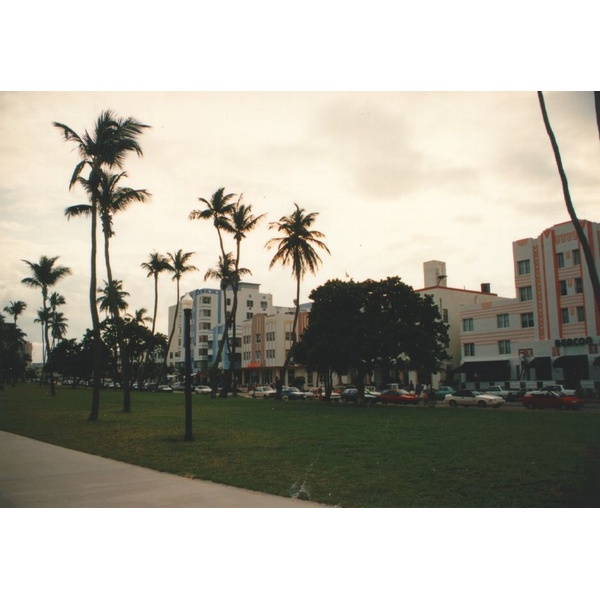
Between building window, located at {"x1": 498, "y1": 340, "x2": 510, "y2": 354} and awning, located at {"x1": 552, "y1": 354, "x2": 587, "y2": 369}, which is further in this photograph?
building window, located at {"x1": 498, "y1": 340, "x2": 510, "y2": 354}

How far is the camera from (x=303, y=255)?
39.6 metres

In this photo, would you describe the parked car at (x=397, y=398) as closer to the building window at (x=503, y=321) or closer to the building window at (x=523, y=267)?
the building window at (x=503, y=321)

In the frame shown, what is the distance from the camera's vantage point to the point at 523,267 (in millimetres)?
37125

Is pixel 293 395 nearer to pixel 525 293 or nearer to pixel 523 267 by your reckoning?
pixel 525 293

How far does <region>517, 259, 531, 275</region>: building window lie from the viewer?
120 feet

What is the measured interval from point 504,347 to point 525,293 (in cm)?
475

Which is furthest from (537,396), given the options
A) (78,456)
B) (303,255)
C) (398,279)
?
(78,456)

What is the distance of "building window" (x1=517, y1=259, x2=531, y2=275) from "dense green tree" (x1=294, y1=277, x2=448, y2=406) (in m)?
9.69

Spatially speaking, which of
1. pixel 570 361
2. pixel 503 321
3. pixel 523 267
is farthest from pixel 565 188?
pixel 503 321

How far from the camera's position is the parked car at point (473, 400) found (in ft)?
105

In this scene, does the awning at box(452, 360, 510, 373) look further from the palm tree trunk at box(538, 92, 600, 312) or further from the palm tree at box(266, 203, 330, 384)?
the palm tree trunk at box(538, 92, 600, 312)

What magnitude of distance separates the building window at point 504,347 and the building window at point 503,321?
1122 millimetres

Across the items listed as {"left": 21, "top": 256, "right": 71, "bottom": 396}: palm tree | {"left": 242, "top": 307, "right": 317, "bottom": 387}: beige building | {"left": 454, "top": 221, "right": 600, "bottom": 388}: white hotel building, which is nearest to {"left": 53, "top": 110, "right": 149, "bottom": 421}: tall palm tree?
{"left": 21, "top": 256, "right": 71, "bottom": 396}: palm tree

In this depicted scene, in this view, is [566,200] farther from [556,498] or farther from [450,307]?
[450,307]
